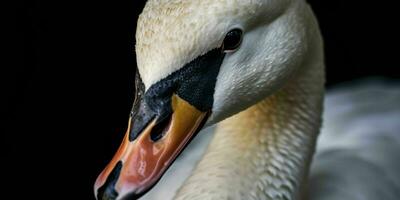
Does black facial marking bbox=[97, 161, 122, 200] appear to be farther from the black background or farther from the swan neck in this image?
the black background

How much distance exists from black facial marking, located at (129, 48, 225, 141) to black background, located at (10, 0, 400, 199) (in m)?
1.15

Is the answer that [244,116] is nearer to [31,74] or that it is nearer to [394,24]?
[31,74]

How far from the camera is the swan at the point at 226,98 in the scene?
3.42 ft

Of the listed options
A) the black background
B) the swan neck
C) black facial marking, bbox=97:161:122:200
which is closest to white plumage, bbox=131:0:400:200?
the swan neck

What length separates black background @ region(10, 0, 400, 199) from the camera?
7.18 ft

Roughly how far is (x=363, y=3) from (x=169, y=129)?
1.76 m

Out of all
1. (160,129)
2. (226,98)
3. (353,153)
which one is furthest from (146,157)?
(353,153)

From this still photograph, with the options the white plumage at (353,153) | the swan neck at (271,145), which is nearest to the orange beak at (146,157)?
the swan neck at (271,145)

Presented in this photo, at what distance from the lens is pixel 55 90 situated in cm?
225

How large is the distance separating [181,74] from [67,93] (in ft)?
4.17

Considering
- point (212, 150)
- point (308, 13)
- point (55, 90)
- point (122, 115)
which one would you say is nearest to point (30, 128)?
point (55, 90)

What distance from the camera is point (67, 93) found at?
2273 mm

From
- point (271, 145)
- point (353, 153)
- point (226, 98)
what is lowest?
point (353, 153)

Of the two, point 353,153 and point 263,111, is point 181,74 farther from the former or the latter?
point 353,153
